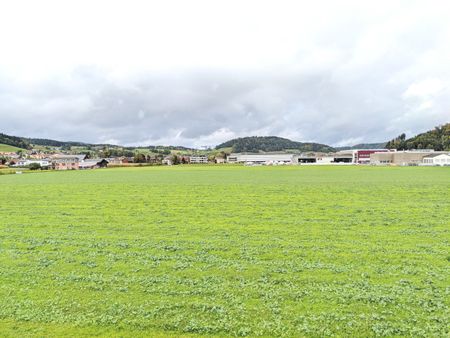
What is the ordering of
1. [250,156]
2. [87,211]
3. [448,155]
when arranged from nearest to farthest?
[87,211] < [448,155] < [250,156]

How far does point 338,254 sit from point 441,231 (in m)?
6.06

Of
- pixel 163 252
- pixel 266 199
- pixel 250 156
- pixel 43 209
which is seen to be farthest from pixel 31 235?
pixel 250 156

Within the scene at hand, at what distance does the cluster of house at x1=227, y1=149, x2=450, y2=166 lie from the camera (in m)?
117

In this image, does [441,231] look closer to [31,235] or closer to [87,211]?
[31,235]

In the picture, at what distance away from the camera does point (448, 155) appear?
11100cm

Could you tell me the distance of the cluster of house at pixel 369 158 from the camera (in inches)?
4616

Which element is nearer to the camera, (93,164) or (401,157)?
(401,157)

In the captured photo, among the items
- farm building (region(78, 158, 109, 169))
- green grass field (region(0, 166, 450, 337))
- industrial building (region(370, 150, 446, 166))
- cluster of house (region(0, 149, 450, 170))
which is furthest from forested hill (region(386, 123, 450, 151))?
green grass field (region(0, 166, 450, 337))

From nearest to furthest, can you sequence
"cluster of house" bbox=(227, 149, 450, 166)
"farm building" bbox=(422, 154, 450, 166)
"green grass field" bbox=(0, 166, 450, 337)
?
"green grass field" bbox=(0, 166, 450, 337), "farm building" bbox=(422, 154, 450, 166), "cluster of house" bbox=(227, 149, 450, 166)

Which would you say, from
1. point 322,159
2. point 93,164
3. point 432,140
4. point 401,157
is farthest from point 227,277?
point 432,140

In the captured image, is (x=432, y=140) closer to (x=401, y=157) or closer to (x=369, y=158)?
(x=369, y=158)

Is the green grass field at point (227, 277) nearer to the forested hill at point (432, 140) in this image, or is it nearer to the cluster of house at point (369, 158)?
the cluster of house at point (369, 158)

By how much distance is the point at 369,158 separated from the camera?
14575 cm

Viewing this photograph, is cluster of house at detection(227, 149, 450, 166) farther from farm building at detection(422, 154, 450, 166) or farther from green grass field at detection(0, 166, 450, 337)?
green grass field at detection(0, 166, 450, 337)
